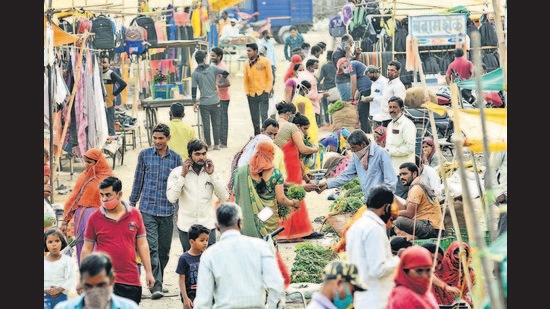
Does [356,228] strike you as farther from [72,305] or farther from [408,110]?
[408,110]

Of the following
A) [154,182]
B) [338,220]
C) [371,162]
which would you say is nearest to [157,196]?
[154,182]

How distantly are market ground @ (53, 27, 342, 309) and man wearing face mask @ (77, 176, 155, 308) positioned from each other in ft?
5.61

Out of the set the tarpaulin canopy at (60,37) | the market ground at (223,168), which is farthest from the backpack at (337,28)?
the tarpaulin canopy at (60,37)

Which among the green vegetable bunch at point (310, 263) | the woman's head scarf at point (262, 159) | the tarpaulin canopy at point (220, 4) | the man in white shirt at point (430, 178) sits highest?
the tarpaulin canopy at point (220, 4)

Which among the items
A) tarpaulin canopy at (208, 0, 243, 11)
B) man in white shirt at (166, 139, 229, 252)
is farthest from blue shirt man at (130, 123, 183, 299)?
tarpaulin canopy at (208, 0, 243, 11)

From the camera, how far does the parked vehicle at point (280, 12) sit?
37.5 m

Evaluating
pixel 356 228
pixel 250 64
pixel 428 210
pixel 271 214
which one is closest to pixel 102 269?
pixel 356 228

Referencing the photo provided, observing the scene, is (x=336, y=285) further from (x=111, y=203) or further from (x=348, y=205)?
(x=348, y=205)

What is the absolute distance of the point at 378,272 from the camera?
794 cm

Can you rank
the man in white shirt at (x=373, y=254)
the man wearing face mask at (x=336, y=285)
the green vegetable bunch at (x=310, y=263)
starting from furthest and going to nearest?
the green vegetable bunch at (x=310, y=263)
the man in white shirt at (x=373, y=254)
the man wearing face mask at (x=336, y=285)

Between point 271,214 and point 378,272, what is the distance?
2591mm

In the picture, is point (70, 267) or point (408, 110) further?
point (408, 110)

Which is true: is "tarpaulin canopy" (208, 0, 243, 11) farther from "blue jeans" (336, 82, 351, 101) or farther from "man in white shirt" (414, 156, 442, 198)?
"man in white shirt" (414, 156, 442, 198)

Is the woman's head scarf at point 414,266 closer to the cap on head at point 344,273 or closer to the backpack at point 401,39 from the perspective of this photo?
the cap on head at point 344,273
